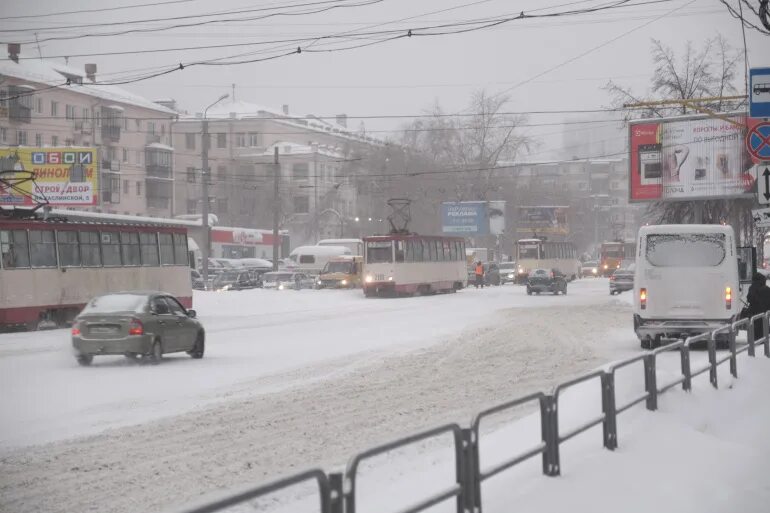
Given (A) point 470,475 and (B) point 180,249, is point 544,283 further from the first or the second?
(A) point 470,475

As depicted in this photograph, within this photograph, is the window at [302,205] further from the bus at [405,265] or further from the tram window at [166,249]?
the tram window at [166,249]

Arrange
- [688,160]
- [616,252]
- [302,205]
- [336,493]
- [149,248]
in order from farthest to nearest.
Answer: [302,205], [616,252], [688,160], [149,248], [336,493]

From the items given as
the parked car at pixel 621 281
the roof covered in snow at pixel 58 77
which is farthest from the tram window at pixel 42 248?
the roof covered in snow at pixel 58 77

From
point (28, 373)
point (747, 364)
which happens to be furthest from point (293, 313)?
point (747, 364)

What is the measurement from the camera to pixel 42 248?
35.1m

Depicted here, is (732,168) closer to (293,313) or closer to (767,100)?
(293,313)

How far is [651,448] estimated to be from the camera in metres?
11.3

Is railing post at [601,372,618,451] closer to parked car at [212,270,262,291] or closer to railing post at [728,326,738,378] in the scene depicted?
railing post at [728,326,738,378]

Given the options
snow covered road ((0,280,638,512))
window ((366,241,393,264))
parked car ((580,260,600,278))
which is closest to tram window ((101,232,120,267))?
snow covered road ((0,280,638,512))

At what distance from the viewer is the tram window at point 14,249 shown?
33.5 metres

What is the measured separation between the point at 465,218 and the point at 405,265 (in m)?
35.8

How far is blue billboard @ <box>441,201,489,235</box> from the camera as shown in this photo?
98.0 meters

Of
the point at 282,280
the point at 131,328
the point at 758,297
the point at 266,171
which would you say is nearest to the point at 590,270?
the point at 266,171

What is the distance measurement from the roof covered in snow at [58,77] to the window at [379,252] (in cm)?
2220
